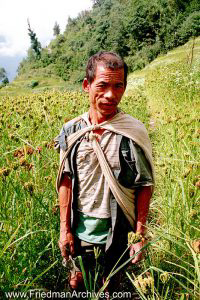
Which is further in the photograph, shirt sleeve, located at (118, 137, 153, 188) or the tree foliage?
the tree foliage

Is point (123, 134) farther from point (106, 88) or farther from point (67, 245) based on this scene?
point (67, 245)

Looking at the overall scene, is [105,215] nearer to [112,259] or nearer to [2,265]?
[112,259]

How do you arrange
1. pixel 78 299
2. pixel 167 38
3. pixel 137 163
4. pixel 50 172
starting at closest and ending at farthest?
pixel 137 163 < pixel 78 299 < pixel 50 172 < pixel 167 38

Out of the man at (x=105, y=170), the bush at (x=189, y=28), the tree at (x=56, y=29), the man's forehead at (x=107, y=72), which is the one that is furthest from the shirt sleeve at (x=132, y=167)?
the tree at (x=56, y=29)

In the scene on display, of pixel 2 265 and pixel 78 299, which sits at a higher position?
pixel 2 265

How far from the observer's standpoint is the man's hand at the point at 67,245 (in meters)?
1.45

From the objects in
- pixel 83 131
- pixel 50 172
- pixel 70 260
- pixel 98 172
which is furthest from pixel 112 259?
pixel 50 172

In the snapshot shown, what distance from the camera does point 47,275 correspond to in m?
1.60

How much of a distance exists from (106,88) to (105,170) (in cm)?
38

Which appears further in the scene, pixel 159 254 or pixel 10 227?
pixel 159 254

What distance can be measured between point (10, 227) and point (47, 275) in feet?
1.41

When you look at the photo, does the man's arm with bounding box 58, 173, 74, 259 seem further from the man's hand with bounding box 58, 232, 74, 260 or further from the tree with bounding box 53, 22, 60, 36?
the tree with bounding box 53, 22, 60, 36

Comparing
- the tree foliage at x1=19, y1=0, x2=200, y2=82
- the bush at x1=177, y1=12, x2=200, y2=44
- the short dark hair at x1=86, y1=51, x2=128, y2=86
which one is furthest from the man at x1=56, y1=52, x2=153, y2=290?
the bush at x1=177, y1=12, x2=200, y2=44

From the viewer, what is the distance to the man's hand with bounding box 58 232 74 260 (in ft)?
4.76
